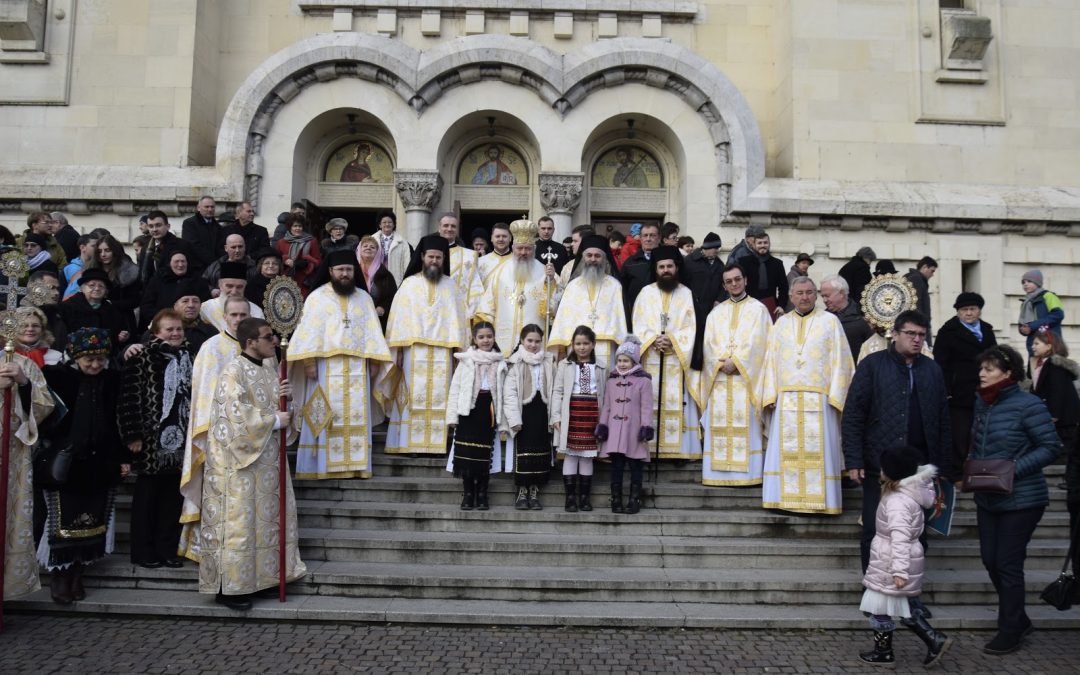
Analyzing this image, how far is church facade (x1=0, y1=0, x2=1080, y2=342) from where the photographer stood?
1262 cm

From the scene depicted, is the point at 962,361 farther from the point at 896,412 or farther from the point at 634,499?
the point at 634,499

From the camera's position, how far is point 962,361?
342 inches

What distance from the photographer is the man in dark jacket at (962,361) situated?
28.4 feet

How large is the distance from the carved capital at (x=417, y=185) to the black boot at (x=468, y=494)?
6351 millimetres

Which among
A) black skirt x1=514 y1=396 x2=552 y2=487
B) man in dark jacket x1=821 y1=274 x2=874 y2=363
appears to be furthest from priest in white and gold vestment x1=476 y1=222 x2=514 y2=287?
man in dark jacket x1=821 y1=274 x2=874 y2=363

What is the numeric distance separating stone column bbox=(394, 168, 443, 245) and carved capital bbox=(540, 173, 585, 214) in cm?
172

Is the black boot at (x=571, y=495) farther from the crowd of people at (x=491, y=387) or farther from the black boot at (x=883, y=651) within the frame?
the black boot at (x=883, y=651)

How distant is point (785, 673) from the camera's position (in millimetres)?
5223

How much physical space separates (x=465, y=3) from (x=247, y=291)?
750 cm

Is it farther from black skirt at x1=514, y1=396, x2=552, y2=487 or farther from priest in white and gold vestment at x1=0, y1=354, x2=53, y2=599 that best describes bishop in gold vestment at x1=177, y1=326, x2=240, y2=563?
black skirt at x1=514, y1=396, x2=552, y2=487

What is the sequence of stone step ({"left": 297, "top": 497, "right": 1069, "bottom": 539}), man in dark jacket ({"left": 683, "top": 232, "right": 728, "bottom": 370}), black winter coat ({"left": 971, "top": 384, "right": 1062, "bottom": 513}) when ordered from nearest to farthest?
1. black winter coat ({"left": 971, "top": 384, "right": 1062, "bottom": 513})
2. stone step ({"left": 297, "top": 497, "right": 1069, "bottom": 539})
3. man in dark jacket ({"left": 683, "top": 232, "right": 728, "bottom": 370})

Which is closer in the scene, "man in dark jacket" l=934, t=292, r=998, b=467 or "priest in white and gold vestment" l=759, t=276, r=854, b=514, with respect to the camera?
"priest in white and gold vestment" l=759, t=276, r=854, b=514

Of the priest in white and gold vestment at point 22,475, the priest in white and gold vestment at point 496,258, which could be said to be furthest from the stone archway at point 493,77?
the priest in white and gold vestment at point 22,475

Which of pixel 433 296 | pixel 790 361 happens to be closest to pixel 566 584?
pixel 790 361
